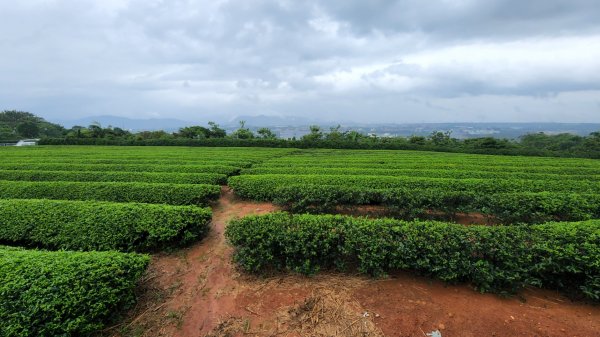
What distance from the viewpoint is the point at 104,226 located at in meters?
5.89

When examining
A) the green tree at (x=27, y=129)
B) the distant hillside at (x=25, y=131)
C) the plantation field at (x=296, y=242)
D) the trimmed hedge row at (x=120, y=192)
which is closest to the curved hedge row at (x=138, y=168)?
the trimmed hedge row at (x=120, y=192)

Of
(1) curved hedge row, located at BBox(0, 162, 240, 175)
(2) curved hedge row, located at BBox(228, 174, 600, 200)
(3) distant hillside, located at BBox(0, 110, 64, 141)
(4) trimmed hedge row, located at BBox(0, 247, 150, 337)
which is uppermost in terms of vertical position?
(3) distant hillside, located at BBox(0, 110, 64, 141)

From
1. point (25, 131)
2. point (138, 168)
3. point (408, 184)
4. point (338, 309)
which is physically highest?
point (25, 131)

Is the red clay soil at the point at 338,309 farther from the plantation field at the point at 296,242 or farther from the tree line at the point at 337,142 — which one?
the tree line at the point at 337,142

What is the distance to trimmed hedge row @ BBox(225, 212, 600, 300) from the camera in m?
4.22

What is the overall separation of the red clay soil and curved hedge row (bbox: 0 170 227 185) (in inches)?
214

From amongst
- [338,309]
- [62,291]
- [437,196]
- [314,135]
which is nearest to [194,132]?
[314,135]

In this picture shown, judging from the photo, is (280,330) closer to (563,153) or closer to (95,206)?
(95,206)

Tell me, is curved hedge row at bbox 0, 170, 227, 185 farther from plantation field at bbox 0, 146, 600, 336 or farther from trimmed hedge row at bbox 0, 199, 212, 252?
trimmed hedge row at bbox 0, 199, 212, 252

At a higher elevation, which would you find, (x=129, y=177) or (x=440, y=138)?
(x=440, y=138)

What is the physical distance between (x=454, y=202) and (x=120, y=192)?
357 inches

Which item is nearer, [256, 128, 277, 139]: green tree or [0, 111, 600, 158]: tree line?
[0, 111, 600, 158]: tree line

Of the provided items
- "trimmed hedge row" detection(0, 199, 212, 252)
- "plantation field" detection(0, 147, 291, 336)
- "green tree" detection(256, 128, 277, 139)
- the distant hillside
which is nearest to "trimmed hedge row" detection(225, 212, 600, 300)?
"trimmed hedge row" detection(0, 199, 212, 252)

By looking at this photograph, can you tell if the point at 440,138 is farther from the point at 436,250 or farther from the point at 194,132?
the point at 436,250
